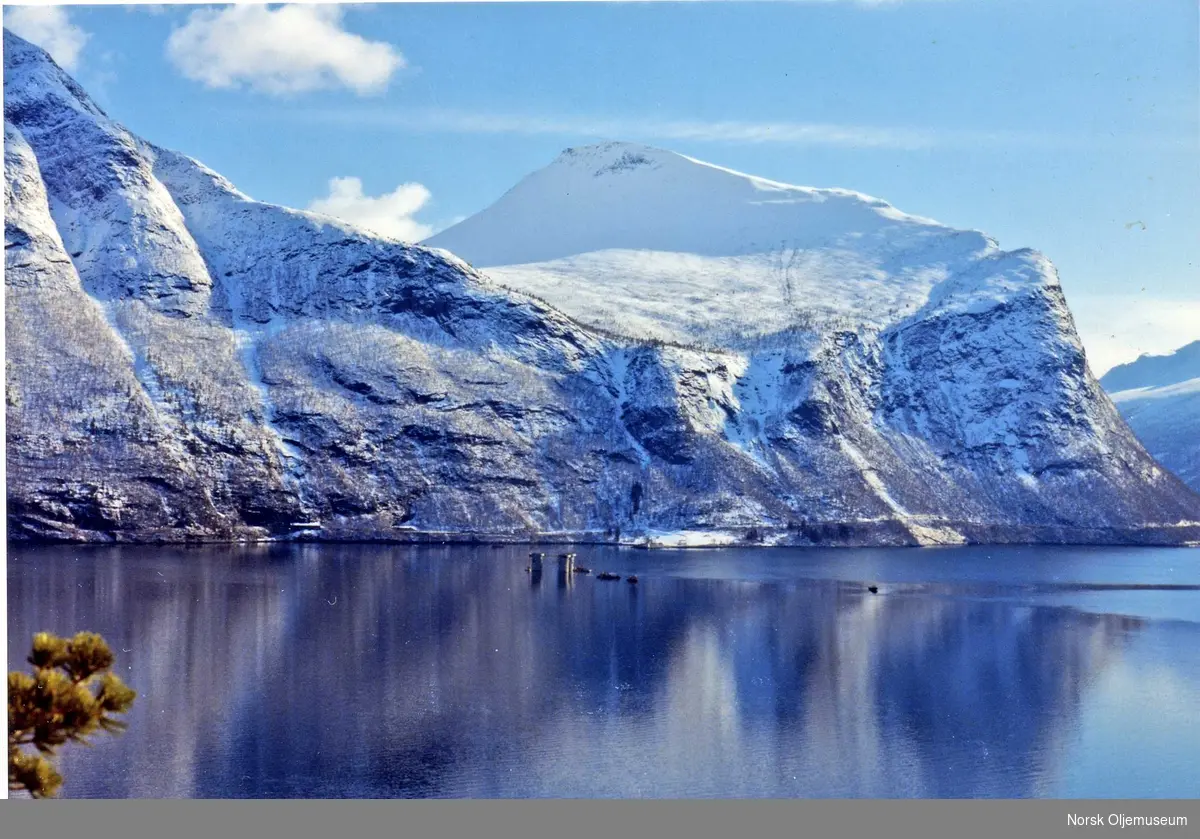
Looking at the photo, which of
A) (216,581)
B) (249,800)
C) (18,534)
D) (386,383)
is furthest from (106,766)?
(386,383)

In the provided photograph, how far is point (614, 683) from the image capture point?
6981 cm

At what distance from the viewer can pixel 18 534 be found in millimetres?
151000

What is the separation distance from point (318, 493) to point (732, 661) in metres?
103

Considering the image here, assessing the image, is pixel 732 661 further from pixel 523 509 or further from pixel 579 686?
pixel 523 509

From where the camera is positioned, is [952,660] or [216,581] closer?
[952,660]

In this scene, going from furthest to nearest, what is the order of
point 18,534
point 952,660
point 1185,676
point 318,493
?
point 318,493 → point 18,534 → point 952,660 → point 1185,676

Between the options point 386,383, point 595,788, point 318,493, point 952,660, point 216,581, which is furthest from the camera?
point 386,383
